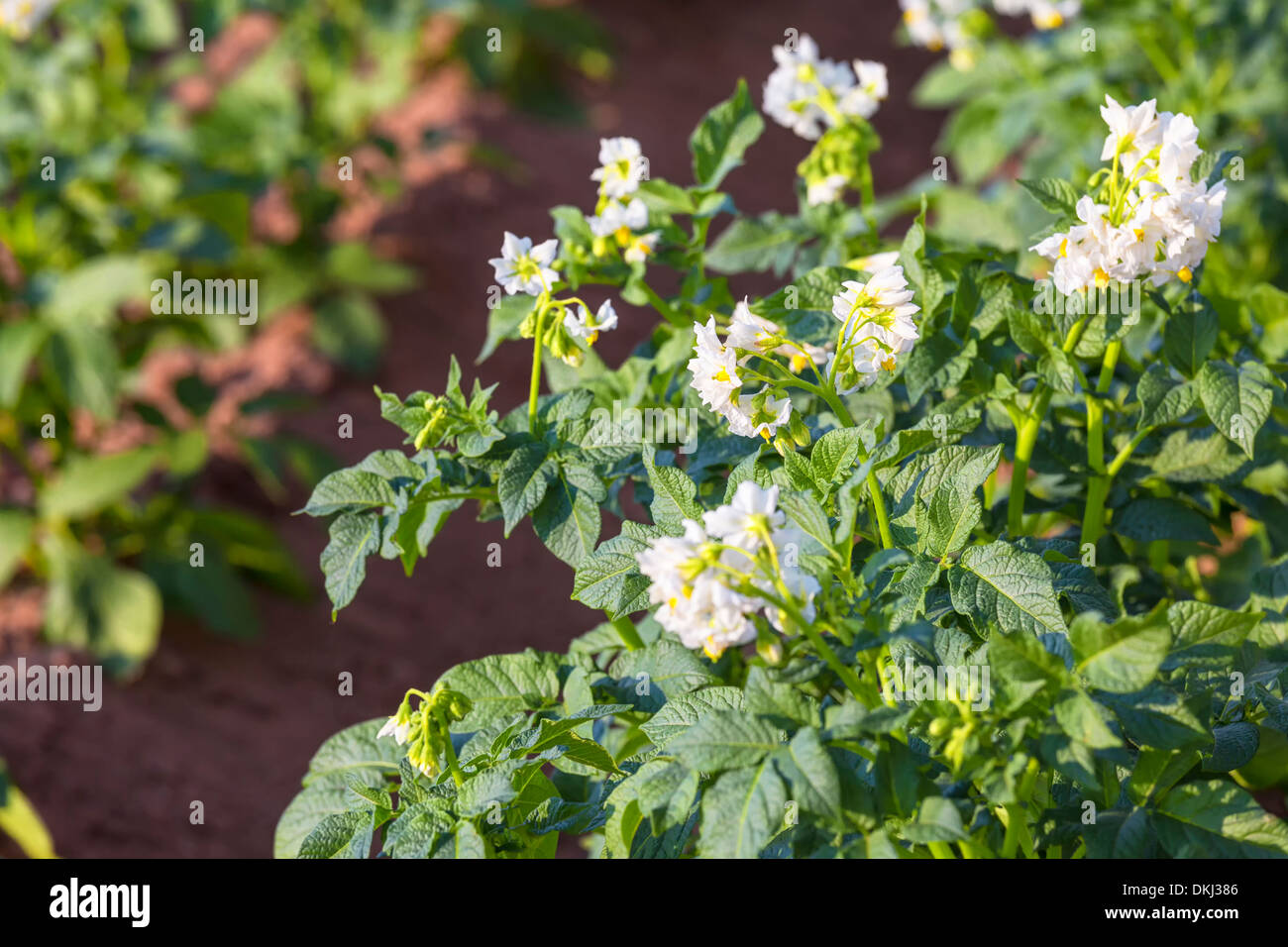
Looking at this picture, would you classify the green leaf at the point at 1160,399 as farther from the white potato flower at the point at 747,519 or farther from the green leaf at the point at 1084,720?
the white potato flower at the point at 747,519

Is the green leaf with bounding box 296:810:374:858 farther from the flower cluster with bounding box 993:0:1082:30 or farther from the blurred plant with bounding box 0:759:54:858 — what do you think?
the flower cluster with bounding box 993:0:1082:30

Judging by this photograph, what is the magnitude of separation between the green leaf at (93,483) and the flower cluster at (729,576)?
7.50 feet

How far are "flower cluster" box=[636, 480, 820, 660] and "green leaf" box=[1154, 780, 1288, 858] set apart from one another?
1.46ft

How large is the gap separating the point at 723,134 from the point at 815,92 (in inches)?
7.8

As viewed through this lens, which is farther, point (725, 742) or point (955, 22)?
point (955, 22)

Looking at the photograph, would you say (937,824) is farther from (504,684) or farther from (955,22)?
(955,22)

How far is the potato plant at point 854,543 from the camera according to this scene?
1.12 metres

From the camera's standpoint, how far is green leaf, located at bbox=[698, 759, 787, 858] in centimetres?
104

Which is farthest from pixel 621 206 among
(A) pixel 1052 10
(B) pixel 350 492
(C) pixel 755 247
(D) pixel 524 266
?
(A) pixel 1052 10

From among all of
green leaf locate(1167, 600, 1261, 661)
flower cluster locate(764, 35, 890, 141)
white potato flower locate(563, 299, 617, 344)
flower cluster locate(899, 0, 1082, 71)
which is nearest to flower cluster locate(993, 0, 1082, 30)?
flower cluster locate(899, 0, 1082, 71)

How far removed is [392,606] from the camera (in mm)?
3244

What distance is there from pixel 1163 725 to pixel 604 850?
1.94ft
